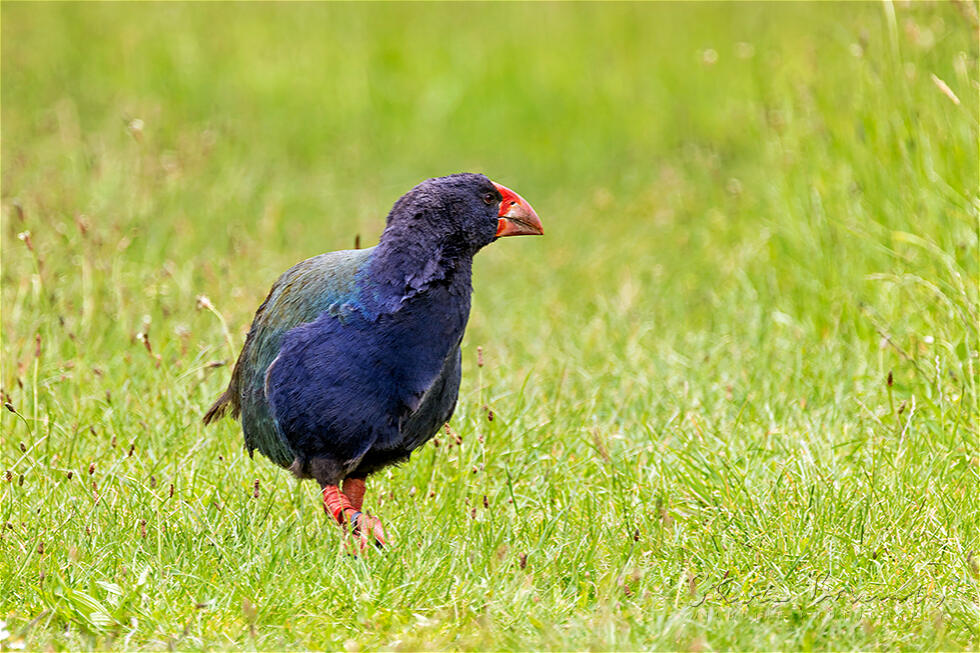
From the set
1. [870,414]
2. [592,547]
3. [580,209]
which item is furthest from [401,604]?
[580,209]

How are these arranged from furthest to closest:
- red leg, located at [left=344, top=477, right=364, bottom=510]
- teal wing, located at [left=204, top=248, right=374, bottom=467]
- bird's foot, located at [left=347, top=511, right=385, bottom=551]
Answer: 1. red leg, located at [left=344, top=477, right=364, bottom=510]
2. teal wing, located at [left=204, top=248, right=374, bottom=467]
3. bird's foot, located at [left=347, top=511, right=385, bottom=551]

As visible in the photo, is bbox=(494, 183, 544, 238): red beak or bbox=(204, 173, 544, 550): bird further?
bbox=(494, 183, 544, 238): red beak

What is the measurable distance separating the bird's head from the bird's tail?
0.84 m

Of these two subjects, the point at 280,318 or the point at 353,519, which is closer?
the point at 353,519

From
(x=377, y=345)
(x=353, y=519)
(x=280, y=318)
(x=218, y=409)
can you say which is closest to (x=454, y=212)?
(x=377, y=345)

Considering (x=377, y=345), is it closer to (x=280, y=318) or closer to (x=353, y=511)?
(x=280, y=318)

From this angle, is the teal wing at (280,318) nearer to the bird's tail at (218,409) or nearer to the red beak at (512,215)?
the bird's tail at (218,409)

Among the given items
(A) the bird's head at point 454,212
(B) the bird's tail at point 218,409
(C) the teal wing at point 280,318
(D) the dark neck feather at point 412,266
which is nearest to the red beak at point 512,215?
(A) the bird's head at point 454,212

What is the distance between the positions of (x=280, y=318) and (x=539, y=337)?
6.80 ft

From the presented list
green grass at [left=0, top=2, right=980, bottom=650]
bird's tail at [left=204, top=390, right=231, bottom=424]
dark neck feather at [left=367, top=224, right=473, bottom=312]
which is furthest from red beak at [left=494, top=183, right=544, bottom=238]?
bird's tail at [left=204, top=390, right=231, bottom=424]

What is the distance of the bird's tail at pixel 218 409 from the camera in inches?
153

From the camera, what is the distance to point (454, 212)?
3.42 metres

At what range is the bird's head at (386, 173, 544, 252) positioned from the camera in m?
3.39

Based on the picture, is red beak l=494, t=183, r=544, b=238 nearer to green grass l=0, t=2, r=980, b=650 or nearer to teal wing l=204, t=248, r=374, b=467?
teal wing l=204, t=248, r=374, b=467
